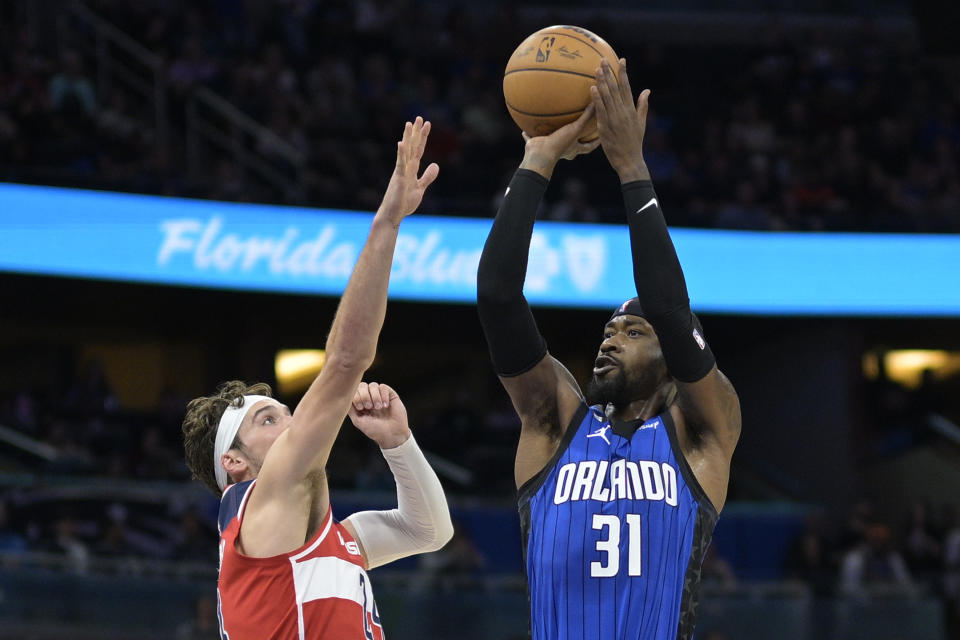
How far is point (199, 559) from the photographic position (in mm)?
10828

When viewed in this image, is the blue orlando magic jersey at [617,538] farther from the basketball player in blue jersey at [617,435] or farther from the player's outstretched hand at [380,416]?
the player's outstretched hand at [380,416]

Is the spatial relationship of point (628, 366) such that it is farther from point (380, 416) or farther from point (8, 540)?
point (8, 540)

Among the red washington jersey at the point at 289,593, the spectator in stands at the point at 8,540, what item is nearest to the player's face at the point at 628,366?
the red washington jersey at the point at 289,593

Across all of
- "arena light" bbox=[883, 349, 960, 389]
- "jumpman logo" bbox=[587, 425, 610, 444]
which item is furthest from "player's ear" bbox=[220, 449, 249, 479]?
"arena light" bbox=[883, 349, 960, 389]

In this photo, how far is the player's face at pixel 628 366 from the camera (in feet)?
14.0

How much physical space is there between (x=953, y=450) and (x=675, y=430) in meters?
16.4

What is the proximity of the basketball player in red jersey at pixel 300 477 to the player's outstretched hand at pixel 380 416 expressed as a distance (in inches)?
11.9

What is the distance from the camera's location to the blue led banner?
14.3 metres

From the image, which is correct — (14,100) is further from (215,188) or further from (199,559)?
(199,559)

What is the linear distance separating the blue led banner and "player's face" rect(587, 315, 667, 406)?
35.3ft

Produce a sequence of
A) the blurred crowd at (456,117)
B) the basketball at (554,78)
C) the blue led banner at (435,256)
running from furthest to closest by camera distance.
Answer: the blurred crowd at (456,117), the blue led banner at (435,256), the basketball at (554,78)

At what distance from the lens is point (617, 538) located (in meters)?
4.01

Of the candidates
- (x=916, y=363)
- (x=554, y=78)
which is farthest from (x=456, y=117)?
(x=554, y=78)

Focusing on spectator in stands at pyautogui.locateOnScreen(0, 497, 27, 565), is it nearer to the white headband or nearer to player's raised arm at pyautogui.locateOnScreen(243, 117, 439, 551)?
the white headband
